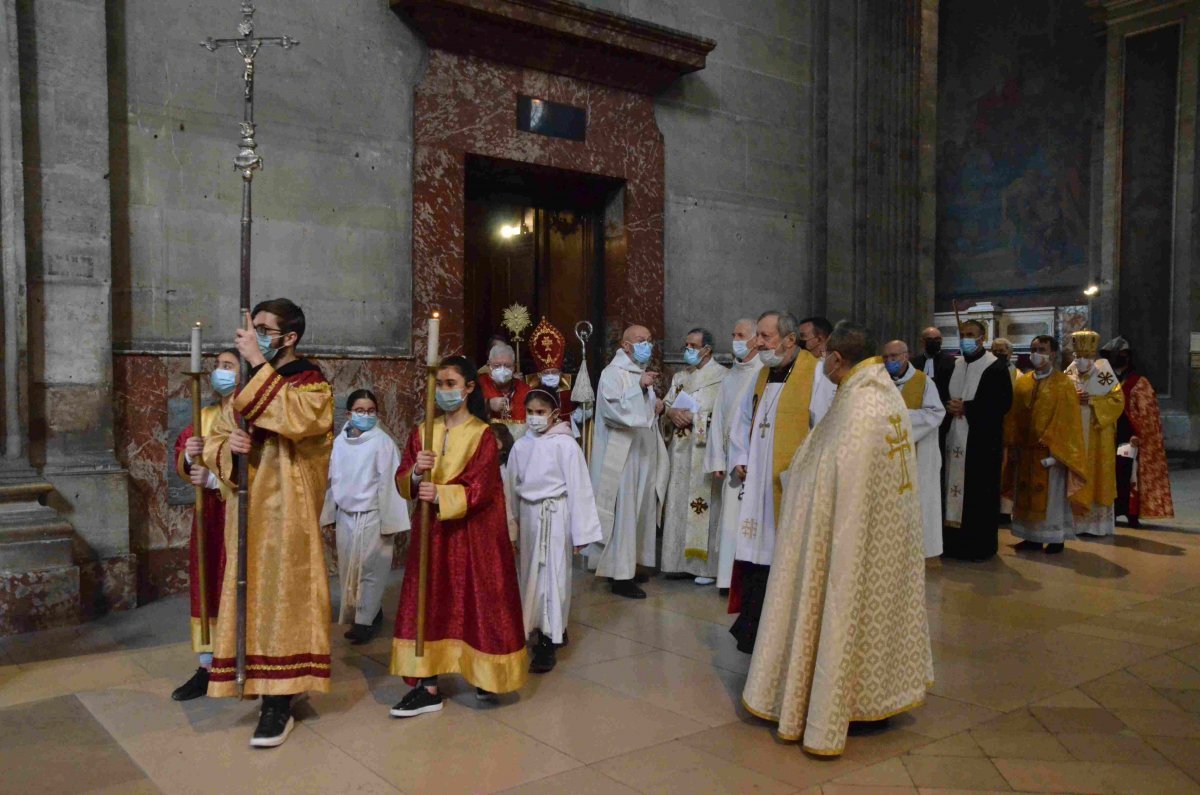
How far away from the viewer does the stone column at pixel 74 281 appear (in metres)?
6.16

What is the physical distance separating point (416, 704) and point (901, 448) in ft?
7.76

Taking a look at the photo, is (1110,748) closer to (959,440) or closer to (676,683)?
(676,683)

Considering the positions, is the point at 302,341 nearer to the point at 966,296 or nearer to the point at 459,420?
the point at 459,420

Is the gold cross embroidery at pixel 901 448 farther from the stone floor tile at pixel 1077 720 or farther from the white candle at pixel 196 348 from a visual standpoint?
the white candle at pixel 196 348

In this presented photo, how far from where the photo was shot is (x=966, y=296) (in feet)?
69.1

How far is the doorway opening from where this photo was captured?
891 centimetres

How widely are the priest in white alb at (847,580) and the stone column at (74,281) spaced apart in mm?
4315

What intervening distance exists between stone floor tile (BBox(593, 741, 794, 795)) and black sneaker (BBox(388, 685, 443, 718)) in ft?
3.10

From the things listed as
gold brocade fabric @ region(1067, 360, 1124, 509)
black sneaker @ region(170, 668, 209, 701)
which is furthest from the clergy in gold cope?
black sneaker @ region(170, 668, 209, 701)

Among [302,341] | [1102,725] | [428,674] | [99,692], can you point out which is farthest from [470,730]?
[302,341]

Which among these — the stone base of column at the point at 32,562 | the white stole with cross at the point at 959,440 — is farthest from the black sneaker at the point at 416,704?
the white stole with cross at the point at 959,440

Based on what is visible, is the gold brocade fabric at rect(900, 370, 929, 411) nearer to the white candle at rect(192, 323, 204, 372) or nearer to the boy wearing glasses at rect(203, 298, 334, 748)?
the boy wearing glasses at rect(203, 298, 334, 748)

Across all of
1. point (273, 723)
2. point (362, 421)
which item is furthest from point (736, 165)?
point (273, 723)

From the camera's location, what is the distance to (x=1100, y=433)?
30.7 ft
